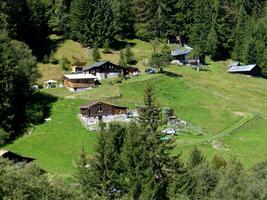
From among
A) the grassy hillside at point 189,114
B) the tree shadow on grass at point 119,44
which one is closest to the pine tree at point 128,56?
the grassy hillside at point 189,114

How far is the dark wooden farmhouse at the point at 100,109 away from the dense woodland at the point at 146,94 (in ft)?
23.7

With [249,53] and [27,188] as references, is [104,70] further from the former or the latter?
[27,188]

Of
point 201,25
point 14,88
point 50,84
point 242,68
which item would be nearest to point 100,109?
point 14,88

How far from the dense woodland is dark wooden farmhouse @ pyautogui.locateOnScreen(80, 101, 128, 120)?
7.21 m

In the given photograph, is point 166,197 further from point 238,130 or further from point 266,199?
point 238,130

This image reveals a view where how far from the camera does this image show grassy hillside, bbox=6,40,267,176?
254 feet

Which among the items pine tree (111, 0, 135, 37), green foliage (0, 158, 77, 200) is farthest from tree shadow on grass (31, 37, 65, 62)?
green foliage (0, 158, 77, 200)

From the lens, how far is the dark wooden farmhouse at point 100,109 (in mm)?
87188

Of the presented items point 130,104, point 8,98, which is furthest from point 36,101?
point 130,104

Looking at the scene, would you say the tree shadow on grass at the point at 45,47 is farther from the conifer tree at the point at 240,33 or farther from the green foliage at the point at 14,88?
the conifer tree at the point at 240,33

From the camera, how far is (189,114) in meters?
92.3

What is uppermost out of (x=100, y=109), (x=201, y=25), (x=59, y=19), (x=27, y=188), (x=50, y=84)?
(x=59, y=19)

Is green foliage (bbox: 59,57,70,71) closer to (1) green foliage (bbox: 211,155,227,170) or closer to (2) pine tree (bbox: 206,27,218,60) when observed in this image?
(2) pine tree (bbox: 206,27,218,60)

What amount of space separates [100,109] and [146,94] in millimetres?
33368
